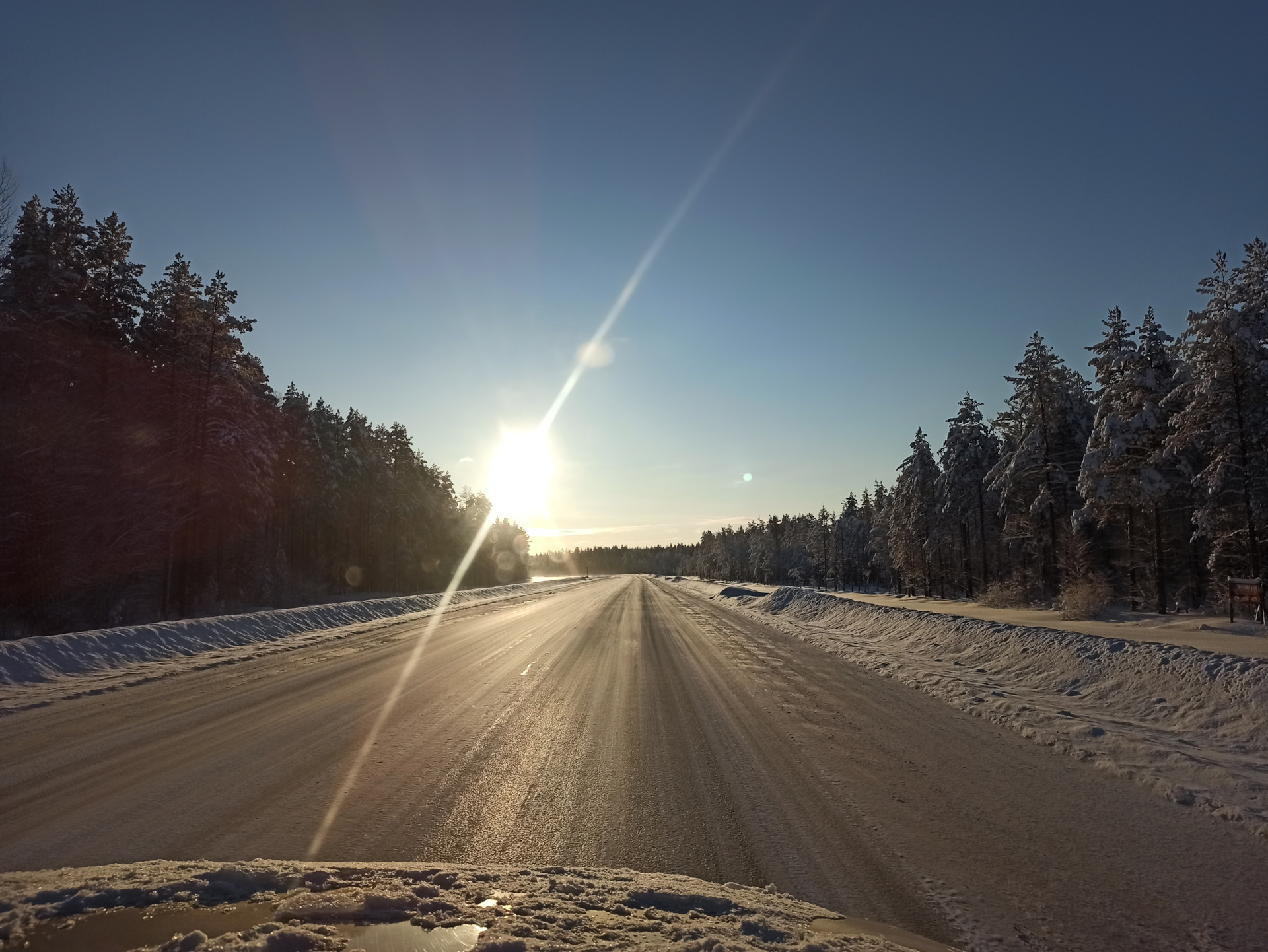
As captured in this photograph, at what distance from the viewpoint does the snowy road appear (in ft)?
13.4

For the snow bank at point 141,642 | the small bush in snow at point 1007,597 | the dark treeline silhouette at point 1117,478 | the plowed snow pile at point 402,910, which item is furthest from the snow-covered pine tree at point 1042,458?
the plowed snow pile at point 402,910

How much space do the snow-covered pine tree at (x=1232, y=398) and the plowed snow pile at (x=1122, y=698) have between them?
53.4 ft

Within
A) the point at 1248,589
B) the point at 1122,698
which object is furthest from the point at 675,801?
the point at 1248,589

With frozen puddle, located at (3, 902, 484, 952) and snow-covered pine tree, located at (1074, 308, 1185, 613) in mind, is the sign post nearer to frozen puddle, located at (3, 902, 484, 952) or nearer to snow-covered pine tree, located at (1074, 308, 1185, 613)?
snow-covered pine tree, located at (1074, 308, 1185, 613)

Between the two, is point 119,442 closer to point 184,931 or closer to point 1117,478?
point 184,931

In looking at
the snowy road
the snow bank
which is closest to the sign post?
the snowy road

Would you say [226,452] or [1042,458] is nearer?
[226,452]

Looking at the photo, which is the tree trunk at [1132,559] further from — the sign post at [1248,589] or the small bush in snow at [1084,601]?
the sign post at [1248,589]

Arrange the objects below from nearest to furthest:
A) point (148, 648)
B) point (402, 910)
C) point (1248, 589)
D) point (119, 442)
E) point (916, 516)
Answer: point (402, 910), point (148, 648), point (1248, 589), point (119, 442), point (916, 516)

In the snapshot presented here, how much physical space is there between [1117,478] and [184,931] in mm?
36366

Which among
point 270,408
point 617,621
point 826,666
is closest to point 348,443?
point 270,408

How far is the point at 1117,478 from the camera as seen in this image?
30078mm

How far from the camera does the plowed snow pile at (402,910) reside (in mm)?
3182

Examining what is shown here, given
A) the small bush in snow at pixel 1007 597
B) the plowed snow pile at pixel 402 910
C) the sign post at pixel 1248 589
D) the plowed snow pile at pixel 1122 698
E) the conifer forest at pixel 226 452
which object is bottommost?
the small bush in snow at pixel 1007 597
